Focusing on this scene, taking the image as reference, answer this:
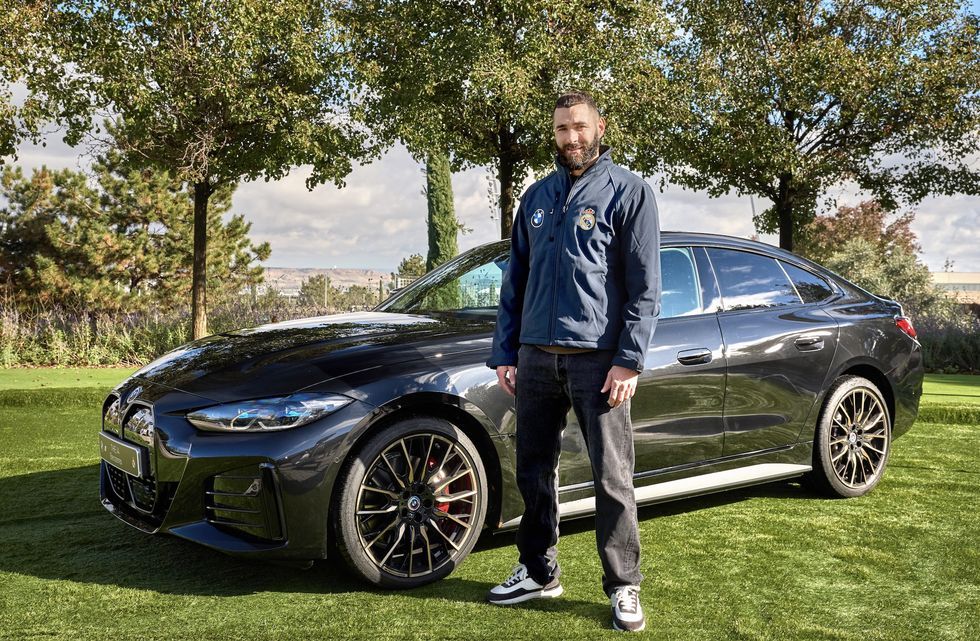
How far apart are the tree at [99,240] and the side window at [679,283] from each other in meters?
24.6

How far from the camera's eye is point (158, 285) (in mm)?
32438

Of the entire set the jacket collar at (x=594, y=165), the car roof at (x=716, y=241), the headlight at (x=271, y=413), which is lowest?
the headlight at (x=271, y=413)

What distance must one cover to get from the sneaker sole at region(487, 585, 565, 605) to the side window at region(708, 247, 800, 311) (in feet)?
6.25

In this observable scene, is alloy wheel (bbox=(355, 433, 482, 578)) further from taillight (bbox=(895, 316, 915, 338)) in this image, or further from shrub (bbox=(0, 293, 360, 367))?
shrub (bbox=(0, 293, 360, 367))

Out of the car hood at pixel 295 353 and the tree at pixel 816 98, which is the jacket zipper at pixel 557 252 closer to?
the car hood at pixel 295 353

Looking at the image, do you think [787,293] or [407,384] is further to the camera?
[787,293]

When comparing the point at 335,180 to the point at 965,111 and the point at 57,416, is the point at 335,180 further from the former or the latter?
the point at 965,111

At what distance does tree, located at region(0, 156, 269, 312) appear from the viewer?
2891 centimetres

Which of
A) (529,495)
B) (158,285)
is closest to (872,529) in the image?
(529,495)

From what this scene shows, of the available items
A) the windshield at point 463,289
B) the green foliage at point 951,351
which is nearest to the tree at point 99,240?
the green foliage at point 951,351

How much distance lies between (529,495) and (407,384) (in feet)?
2.18

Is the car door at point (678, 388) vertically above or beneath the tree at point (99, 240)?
beneath

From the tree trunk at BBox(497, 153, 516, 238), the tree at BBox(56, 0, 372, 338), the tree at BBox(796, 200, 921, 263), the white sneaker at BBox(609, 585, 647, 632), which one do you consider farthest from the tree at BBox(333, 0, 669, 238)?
the tree at BBox(796, 200, 921, 263)

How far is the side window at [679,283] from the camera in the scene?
469 cm
